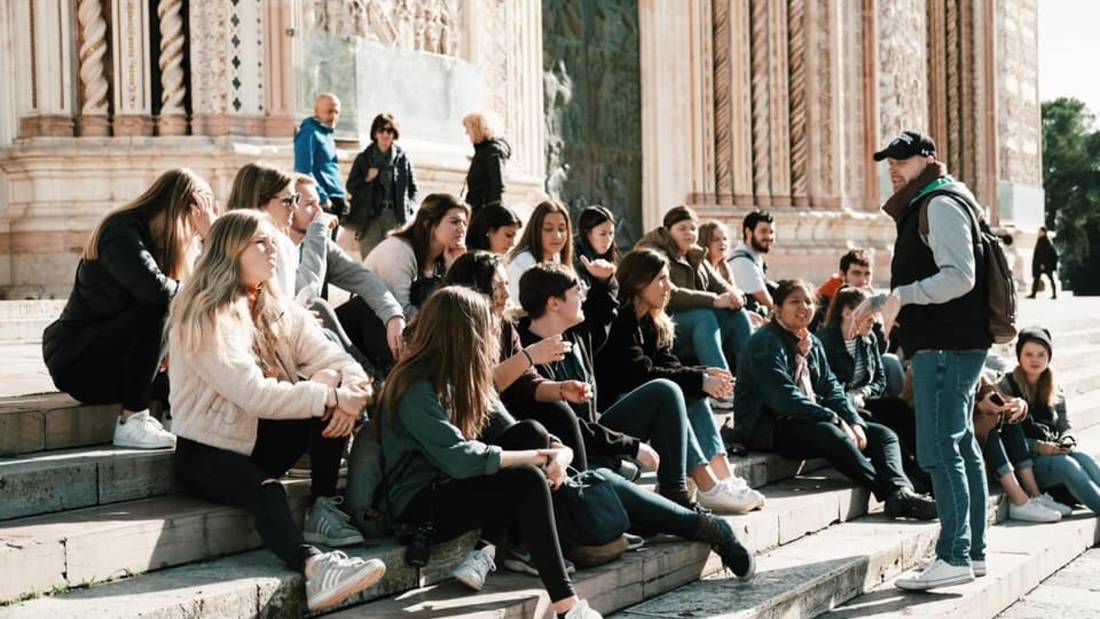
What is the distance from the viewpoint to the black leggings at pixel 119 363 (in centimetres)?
571

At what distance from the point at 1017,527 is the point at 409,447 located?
161 inches

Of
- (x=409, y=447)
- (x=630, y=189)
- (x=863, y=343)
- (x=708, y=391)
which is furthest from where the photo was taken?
(x=630, y=189)

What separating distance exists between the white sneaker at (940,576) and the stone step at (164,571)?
1219mm

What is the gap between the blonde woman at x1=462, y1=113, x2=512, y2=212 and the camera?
32.2 feet

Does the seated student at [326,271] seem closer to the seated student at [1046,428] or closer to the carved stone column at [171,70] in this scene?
the seated student at [1046,428]

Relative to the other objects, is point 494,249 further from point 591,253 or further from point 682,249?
point 682,249

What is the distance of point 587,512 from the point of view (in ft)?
18.0

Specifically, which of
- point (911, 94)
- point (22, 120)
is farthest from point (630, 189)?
point (22, 120)

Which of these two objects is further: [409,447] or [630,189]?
[630,189]

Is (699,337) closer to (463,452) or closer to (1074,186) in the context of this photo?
(463,452)

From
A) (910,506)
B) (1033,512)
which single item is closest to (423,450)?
(910,506)

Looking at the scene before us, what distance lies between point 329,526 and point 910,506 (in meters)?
3.55

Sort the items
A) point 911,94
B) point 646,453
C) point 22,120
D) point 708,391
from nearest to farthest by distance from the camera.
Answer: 1. point 646,453
2. point 708,391
3. point 22,120
4. point 911,94

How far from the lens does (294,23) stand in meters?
10.9
